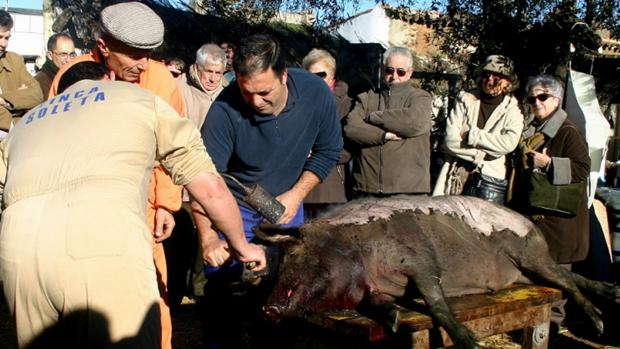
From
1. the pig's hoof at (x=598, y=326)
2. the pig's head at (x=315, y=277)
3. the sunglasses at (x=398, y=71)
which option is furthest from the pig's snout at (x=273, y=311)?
the sunglasses at (x=398, y=71)

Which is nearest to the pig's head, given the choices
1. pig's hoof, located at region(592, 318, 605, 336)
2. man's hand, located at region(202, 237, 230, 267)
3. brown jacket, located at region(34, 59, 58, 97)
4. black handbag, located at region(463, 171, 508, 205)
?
man's hand, located at region(202, 237, 230, 267)

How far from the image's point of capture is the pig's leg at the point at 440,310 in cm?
380

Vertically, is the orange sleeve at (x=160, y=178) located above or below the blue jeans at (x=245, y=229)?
above

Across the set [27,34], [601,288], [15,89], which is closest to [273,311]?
[601,288]

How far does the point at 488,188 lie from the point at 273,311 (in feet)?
9.18

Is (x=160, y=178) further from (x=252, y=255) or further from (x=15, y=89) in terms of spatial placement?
(x=15, y=89)

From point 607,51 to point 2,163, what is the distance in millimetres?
9802

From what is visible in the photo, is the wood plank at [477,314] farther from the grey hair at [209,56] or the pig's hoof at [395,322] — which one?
the grey hair at [209,56]

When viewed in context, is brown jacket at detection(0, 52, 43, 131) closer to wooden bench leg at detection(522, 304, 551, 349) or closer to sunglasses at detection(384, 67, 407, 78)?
sunglasses at detection(384, 67, 407, 78)

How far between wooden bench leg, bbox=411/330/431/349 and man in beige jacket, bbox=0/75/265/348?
1.56 meters

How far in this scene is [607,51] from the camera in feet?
35.1

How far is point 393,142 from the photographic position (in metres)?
6.08

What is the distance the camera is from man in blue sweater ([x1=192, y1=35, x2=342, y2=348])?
13.5ft

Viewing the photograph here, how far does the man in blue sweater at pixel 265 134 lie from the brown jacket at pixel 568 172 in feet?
7.01
